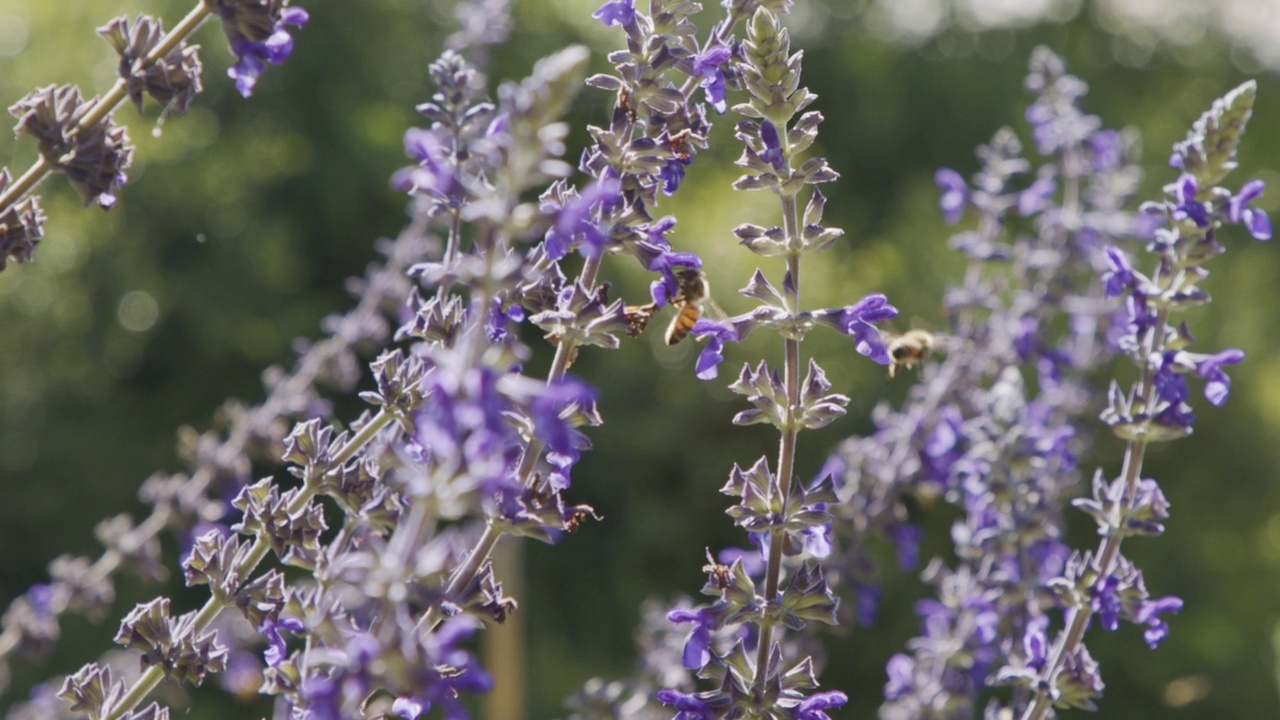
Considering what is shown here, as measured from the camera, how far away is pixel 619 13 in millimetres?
1463

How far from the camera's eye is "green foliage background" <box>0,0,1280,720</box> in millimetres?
6383

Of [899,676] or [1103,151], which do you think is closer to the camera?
[899,676]

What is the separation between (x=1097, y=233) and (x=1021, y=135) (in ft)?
18.8

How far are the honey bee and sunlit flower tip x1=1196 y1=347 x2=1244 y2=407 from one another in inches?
37.3

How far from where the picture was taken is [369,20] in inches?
328

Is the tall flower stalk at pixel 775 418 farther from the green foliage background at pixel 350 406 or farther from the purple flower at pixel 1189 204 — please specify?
the green foliage background at pixel 350 406

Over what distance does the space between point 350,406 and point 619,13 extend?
20.2 ft

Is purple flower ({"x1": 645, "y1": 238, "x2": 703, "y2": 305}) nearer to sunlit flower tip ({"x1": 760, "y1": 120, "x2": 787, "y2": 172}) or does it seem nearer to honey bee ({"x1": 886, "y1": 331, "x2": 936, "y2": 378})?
sunlit flower tip ({"x1": 760, "y1": 120, "x2": 787, "y2": 172})

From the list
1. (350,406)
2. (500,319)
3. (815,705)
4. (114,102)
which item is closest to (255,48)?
(114,102)

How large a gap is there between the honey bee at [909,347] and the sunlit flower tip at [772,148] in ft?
4.45

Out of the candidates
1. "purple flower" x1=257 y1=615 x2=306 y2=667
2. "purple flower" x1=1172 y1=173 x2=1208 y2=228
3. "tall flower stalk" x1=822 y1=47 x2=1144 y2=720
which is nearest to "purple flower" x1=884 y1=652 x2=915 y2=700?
"tall flower stalk" x1=822 y1=47 x2=1144 y2=720

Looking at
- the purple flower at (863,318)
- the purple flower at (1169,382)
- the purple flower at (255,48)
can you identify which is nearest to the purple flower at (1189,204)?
the purple flower at (1169,382)

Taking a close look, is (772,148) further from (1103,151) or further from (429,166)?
(1103,151)

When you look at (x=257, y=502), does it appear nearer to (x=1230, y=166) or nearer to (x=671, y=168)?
(x=671, y=168)
